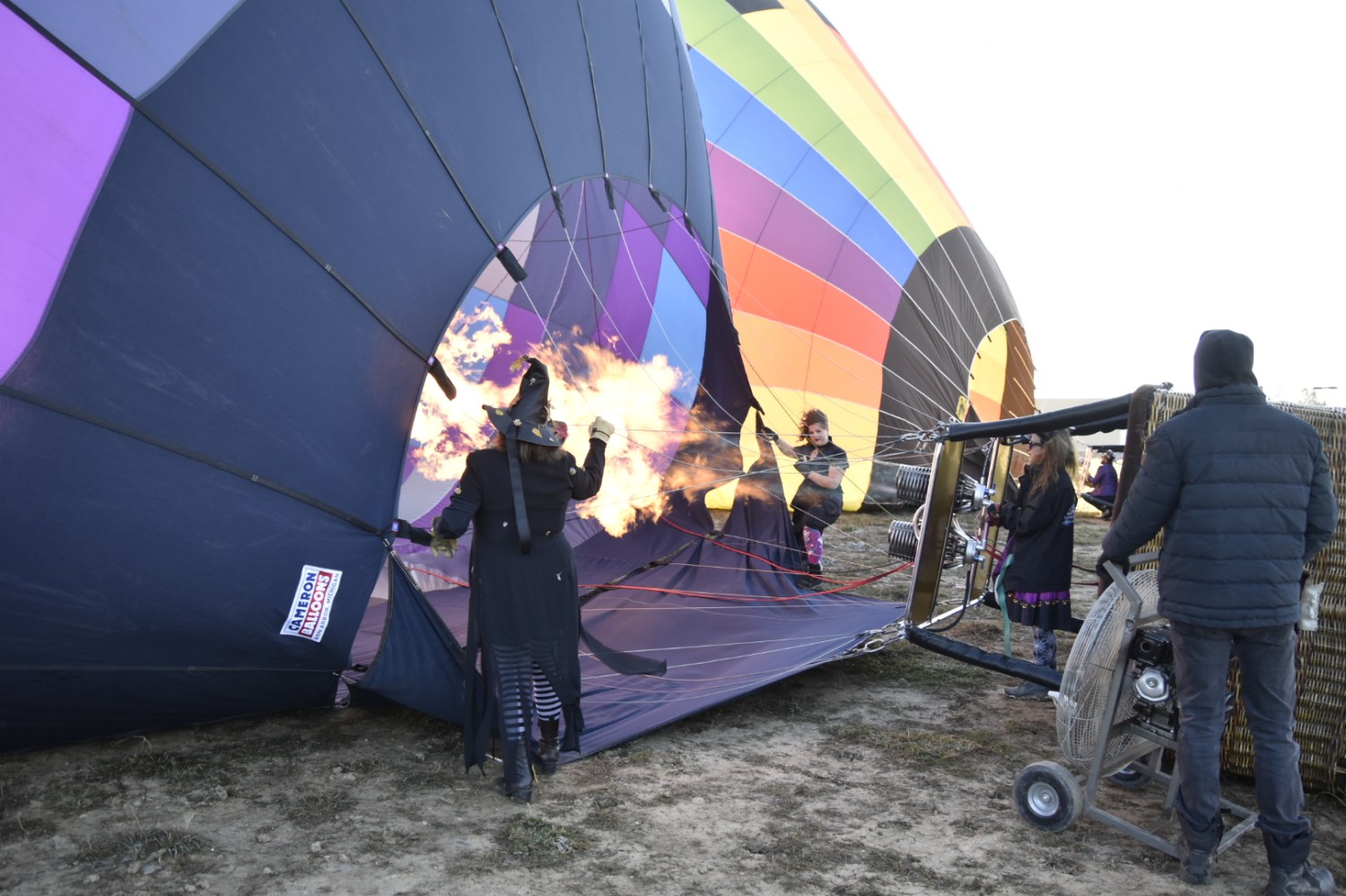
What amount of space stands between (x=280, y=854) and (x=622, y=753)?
3.76ft

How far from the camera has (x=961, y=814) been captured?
296 cm

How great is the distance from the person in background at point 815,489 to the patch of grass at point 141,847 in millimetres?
3452

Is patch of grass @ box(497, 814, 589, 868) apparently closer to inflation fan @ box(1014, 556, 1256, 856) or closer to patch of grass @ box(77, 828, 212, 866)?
patch of grass @ box(77, 828, 212, 866)

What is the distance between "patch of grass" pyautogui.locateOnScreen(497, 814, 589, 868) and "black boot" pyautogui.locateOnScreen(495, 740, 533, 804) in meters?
0.13

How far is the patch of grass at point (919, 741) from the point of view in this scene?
347 centimetres

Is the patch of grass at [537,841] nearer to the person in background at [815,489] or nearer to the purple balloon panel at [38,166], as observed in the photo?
the purple balloon panel at [38,166]

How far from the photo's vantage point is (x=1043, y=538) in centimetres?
412

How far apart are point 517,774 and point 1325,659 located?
2.39 metres

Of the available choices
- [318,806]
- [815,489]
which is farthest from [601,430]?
[815,489]

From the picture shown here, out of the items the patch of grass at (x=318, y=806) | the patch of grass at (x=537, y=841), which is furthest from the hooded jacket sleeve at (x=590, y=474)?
the patch of grass at (x=318, y=806)

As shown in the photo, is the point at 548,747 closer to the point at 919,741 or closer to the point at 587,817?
the point at 587,817

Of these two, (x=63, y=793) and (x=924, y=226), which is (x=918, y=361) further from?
(x=63, y=793)

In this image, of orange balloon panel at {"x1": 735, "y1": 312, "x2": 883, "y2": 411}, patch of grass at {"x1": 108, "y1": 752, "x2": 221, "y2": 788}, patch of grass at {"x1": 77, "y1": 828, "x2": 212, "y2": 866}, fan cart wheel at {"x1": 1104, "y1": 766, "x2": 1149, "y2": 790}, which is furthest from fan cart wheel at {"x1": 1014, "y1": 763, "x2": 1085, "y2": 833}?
orange balloon panel at {"x1": 735, "y1": 312, "x2": 883, "y2": 411}

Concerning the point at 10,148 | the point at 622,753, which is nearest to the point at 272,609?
the point at 622,753
